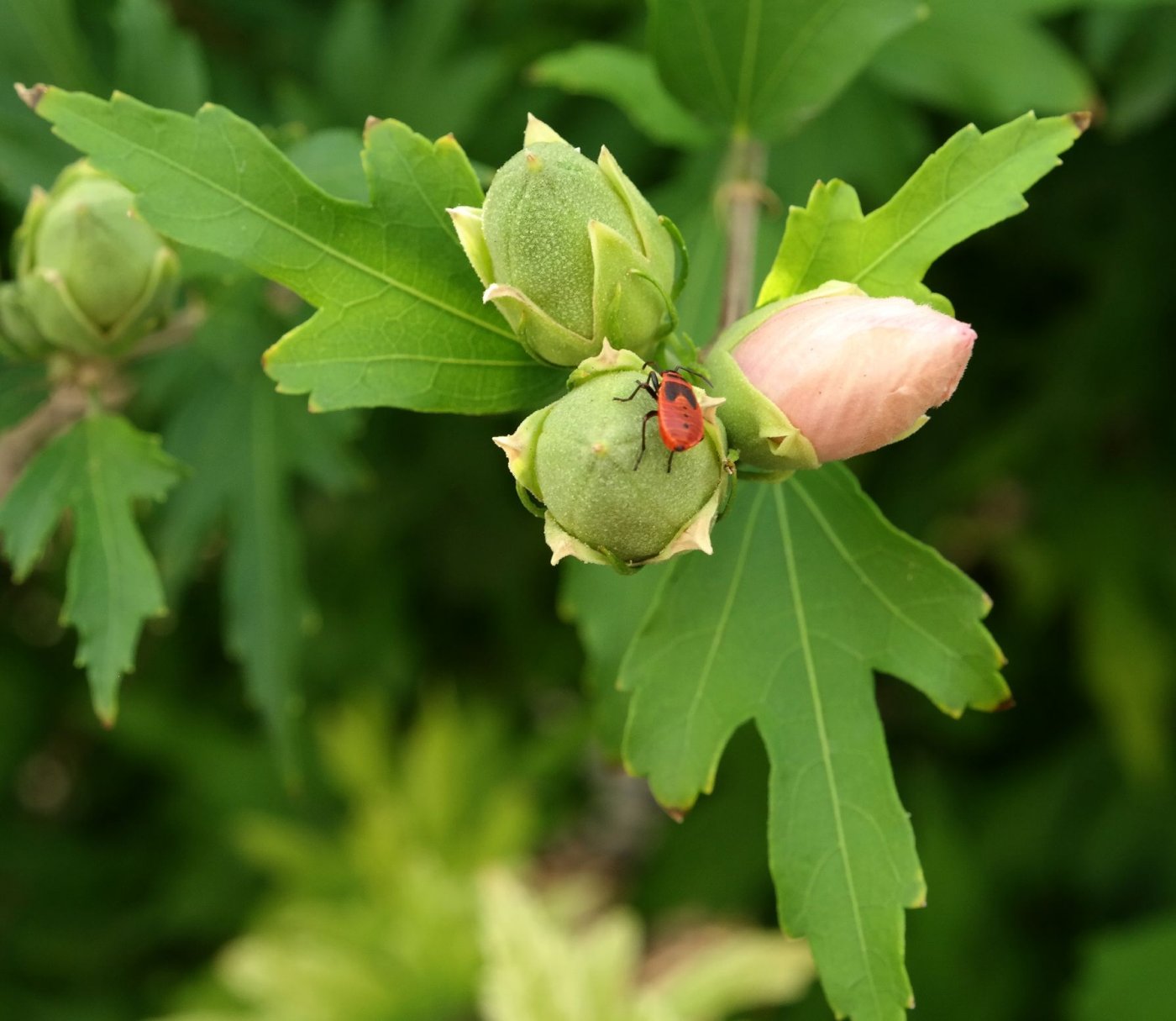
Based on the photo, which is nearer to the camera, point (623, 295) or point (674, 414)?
point (674, 414)

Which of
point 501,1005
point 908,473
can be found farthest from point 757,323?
point 908,473

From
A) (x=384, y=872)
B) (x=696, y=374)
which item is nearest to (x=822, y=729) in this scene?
(x=696, y=374)

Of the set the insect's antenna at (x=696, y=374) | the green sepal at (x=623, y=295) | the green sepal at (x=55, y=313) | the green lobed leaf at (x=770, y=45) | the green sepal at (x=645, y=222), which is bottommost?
A: the insect's antenna at (x=696, y=374)

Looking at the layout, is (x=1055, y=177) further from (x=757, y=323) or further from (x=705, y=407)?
(x=705, y=407)

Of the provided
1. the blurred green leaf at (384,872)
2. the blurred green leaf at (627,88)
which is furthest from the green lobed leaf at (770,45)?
the blurred green leaf at (384,872)

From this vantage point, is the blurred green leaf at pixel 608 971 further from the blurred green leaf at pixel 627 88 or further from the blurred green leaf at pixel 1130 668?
the blurred green leaf at pixel 627 88

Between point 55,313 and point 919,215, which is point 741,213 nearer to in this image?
point 919,215


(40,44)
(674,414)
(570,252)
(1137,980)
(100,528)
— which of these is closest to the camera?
(674,414)
